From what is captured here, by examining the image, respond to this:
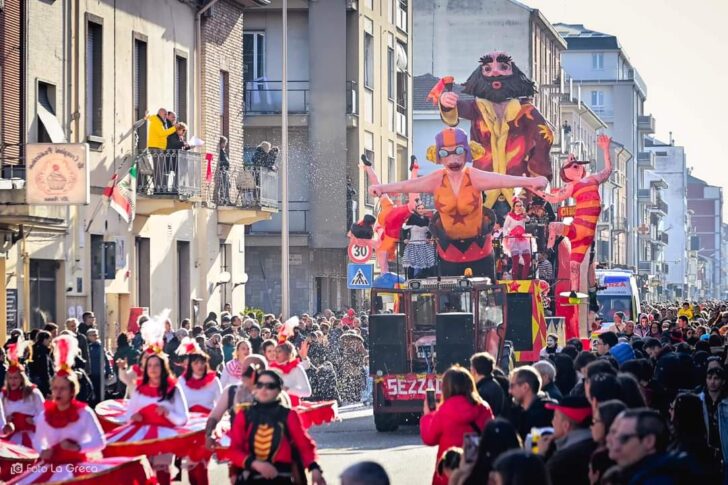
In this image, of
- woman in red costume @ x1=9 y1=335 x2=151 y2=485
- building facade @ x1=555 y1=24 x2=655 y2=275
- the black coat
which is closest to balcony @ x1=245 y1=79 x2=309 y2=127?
woman in red costume @ x1=9 y1=335 x2=151 y2=485

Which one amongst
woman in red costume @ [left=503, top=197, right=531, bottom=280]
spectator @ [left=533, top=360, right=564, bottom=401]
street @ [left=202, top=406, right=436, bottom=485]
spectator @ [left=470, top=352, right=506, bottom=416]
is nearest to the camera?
spectator @ [left=470, top=352, right=506, bottom=416]

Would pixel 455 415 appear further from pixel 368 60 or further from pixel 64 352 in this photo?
pixel 368 60

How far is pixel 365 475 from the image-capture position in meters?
7.03

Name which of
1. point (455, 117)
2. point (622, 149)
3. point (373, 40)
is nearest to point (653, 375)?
point (455, 117)

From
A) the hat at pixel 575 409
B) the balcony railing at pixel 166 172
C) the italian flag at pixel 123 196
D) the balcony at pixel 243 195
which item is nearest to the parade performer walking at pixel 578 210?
the italian flag at pixel 123 196

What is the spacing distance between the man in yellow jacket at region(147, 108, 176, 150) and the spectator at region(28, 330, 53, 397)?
39.0 ft

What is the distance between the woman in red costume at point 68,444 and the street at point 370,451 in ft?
10.1

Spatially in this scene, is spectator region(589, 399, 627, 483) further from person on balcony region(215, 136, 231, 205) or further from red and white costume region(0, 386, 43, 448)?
person on balcony region(215, 136, 231, 205)

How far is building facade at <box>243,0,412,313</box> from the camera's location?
48406 millimetres

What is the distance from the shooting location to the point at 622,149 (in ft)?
368

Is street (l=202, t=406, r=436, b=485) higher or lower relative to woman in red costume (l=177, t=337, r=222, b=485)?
lower

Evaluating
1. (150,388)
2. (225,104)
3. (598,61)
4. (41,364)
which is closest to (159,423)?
(150,388)

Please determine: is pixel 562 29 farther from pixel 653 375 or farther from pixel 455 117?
pixel 653 375

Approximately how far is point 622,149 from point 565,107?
79.1ft
